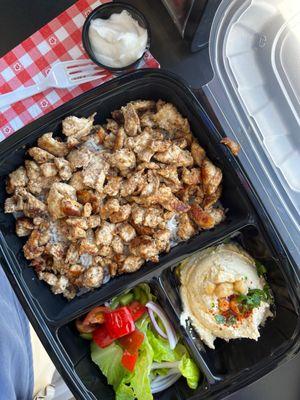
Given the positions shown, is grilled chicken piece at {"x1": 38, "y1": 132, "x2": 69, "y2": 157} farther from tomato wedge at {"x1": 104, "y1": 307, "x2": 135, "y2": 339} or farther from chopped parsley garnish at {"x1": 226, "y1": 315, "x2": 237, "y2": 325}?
chopped parsley garnish at {"x1": 226, "y1": 315, "x2": 237, "y2": 325}

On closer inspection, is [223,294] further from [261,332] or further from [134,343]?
[134,343]

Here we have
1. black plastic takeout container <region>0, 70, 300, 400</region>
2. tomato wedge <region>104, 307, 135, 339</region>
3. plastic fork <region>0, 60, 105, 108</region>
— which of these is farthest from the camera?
plastic fork <region>0, 60, 105, 108</region>

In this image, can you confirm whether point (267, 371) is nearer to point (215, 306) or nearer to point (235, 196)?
point (215, 306)

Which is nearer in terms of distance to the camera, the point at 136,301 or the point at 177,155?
the point at 177,155

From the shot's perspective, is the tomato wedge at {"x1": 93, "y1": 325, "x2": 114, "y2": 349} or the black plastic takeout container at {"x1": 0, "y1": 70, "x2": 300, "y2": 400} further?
the tomato wedge at {"x1": 93, "y1": 325, "x2": 114, "y2": 349}

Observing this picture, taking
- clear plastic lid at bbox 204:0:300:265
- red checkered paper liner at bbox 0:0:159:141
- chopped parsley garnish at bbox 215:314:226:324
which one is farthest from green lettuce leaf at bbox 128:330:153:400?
red checkered paper liner at bbox 0:0:159:141

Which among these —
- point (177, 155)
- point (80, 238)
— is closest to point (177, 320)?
point (80, 238)

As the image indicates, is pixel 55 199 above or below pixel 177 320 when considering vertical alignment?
above
